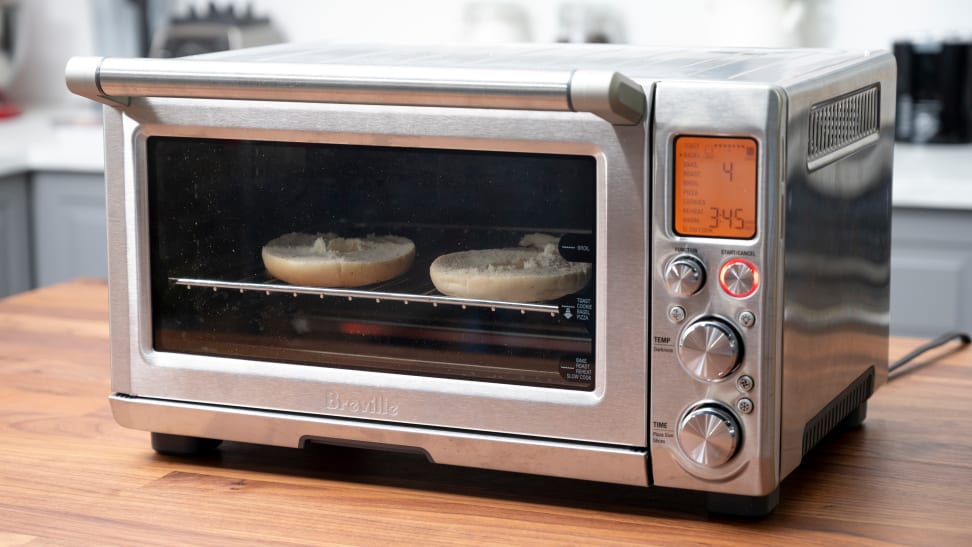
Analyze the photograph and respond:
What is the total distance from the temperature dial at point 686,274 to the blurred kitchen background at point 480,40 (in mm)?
996

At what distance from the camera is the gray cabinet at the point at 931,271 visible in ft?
6.16

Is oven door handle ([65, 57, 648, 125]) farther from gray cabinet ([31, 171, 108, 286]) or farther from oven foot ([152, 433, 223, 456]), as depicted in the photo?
gray cabinet ([31, 171, 108, 286])

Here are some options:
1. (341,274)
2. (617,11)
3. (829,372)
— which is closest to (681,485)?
(829,372)

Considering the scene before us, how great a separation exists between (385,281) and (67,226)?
1.69 metres

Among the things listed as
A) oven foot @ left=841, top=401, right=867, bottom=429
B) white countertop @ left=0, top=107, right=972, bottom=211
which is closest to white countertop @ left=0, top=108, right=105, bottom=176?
white countertop @ left=0, top=107, right=972, bottom=211

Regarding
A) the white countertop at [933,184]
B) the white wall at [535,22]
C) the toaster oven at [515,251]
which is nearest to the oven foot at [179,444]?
the toaster oven at [515,251]

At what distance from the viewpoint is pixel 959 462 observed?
0.94m

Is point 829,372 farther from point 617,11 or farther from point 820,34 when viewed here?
point 617,11

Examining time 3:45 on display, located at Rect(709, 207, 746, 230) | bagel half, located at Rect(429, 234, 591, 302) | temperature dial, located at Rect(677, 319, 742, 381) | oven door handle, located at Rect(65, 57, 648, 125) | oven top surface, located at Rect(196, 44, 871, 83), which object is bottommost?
temperature dial, located at Rect(677, 319, 742, 381)

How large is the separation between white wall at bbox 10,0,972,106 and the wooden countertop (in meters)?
1.31

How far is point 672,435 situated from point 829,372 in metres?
0.15

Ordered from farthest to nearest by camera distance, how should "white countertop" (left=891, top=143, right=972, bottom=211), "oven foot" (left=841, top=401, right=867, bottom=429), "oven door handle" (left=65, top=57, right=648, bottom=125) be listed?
"white countertop" (left=891, top=143, right=972, bottom=211) < "oven foot" (left=841, top=401, right=867, bottom=429) < "oven door handle" (left=65, top=57, right=648, bottom=125)

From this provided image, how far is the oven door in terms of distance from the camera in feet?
2.73

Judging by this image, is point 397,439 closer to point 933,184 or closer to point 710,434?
point 710,434
